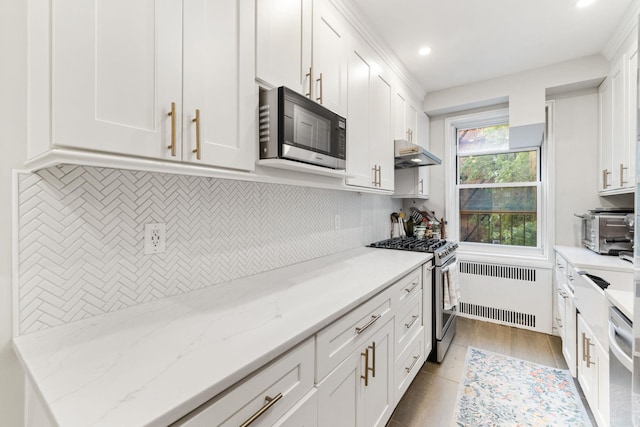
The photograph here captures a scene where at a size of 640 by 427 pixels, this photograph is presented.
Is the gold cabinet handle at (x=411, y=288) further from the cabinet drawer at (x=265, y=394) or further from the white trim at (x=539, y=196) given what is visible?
the white trim at (x=539, y=196)

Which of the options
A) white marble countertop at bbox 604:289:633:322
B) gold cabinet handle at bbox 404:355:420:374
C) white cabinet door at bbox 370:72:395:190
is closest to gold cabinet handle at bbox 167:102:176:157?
white cabinet door at bbox 370:72:395:190

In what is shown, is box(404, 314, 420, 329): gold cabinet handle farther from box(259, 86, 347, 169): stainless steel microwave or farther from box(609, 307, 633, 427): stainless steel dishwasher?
box(259, 86, 347, 169): stainless steel microwave

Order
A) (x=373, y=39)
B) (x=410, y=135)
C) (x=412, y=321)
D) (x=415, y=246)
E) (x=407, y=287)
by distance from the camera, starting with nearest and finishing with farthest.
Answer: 1. (x=407, y=287)
2. (x=412, y=321)
3. (x=373, y=39)
4. (x=415, y=246)
5. (x=410, y=135)

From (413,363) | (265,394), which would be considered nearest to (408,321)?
(413,363)

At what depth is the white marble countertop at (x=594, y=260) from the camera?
194cm

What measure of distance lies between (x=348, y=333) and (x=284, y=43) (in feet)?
4.39

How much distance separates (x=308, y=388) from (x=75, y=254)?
2.92ft

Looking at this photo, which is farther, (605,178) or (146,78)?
(605,178)

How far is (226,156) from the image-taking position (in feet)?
3.51

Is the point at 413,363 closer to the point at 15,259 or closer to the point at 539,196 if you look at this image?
the point at 15,259

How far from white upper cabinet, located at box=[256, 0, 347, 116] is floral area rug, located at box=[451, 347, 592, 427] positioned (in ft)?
6.92

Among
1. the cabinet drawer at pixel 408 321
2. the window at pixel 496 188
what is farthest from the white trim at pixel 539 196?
the cabinet drawer at pixel 408 321

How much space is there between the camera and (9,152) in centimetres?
83

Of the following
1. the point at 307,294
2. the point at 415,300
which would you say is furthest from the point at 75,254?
the point at 415,300
